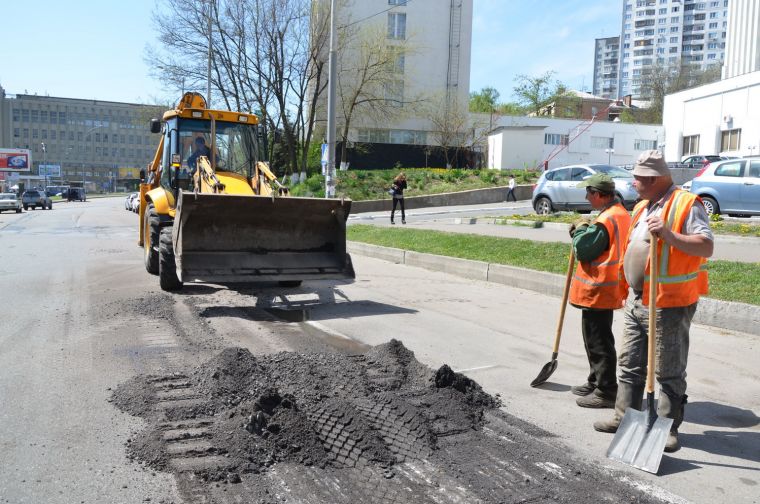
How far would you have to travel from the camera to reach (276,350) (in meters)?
6.69

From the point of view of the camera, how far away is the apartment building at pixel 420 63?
172 feet

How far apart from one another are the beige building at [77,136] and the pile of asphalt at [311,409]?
12519cm

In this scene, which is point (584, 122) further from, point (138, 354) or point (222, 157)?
point (138, 354)

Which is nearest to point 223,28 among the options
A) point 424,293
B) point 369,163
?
point 369,163

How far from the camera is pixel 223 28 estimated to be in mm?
37031

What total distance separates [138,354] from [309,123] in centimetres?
3478

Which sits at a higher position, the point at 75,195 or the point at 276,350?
the point at 276,350

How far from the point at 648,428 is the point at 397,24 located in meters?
54.7

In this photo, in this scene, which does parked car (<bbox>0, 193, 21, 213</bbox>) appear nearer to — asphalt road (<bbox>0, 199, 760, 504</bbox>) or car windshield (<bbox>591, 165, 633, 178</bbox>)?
asphalt road (<bbox>0, 199, 760, 504</bbox>)

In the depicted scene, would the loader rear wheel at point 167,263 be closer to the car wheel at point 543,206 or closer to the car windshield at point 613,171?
the car wheel at point 543,206

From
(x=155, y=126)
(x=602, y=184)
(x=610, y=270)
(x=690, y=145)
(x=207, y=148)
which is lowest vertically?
(x=610, y=270)

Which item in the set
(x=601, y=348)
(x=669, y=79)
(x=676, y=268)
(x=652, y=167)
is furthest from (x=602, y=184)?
(x=669, y=79)

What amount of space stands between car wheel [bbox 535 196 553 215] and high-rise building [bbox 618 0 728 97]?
132 metres

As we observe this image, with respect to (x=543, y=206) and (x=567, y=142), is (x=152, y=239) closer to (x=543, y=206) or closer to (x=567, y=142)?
(x=543, y=206)
